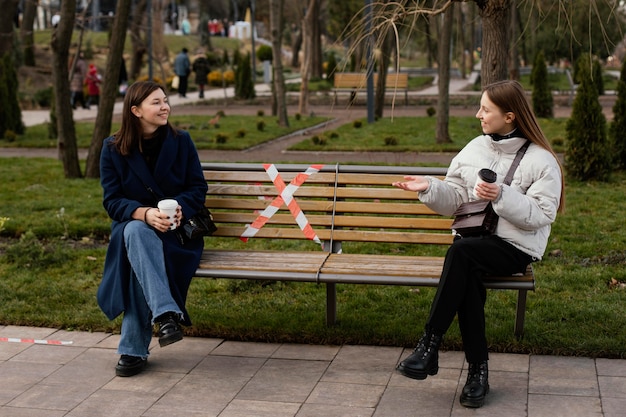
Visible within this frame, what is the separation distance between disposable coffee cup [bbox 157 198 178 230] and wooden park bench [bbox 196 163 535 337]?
401 mm

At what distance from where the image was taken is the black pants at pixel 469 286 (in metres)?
4.51

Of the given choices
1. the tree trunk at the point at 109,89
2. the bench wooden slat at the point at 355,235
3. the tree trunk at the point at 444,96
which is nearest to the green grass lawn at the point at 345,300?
the bench wooden slat at the point at 355,235

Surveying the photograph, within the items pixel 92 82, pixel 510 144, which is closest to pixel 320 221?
pixel 510 144

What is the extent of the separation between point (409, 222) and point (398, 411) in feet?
4.88

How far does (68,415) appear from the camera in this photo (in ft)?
14.6

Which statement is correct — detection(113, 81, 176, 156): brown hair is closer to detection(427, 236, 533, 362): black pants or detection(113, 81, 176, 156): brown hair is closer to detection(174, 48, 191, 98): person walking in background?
detection(427, 236, 533, 362): black pants

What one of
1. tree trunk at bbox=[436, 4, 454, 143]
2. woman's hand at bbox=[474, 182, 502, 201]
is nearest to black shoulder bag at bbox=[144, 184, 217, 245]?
woman's hand at bbox=[474, 182, 502, 201]

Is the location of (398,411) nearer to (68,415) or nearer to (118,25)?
(68,415)

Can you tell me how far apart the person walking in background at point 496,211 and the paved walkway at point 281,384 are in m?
Answer: 0.21

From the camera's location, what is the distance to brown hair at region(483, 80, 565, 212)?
15.2 feet

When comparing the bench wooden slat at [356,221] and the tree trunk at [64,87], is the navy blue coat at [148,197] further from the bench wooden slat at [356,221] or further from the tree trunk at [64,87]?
the tree trunk at [64,87]

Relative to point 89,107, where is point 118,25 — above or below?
above

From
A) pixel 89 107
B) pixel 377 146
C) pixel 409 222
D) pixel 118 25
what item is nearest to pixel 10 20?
pixel 89 107

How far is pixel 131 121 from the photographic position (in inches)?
206
